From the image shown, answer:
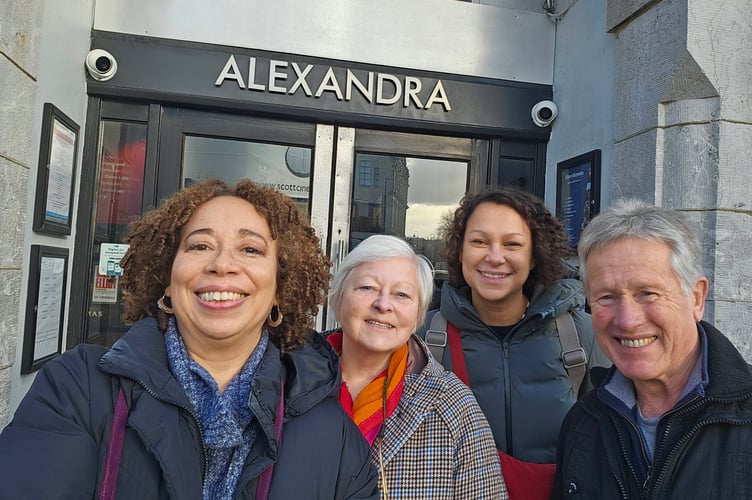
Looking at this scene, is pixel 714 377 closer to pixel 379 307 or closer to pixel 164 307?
pixel 379 307

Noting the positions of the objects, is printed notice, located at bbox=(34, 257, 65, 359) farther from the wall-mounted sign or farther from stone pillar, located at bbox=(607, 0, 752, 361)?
stone pillar, located at bbox=(607, 0, 752, 361)

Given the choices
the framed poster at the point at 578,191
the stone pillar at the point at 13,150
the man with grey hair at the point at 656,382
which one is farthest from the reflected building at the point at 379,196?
the man with grey hair at the point at 656,382

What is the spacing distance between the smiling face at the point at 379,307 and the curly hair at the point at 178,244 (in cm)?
18

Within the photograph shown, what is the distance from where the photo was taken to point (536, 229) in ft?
7.63

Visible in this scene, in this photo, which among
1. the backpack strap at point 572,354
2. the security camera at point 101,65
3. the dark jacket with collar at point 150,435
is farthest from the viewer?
the security camera at point 101,65

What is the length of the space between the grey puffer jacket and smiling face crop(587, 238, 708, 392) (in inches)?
22.3

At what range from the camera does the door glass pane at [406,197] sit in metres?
4.43

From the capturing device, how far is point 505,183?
4.59m

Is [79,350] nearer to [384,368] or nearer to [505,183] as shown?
[384,368]

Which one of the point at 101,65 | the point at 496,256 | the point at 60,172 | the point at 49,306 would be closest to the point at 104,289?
the point at 49,306

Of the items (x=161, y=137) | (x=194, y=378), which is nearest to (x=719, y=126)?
(x=194, y=378)

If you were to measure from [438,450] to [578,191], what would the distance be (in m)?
3.00

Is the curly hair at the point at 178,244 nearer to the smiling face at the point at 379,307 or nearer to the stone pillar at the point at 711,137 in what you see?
the smiling face at the point at 379,307

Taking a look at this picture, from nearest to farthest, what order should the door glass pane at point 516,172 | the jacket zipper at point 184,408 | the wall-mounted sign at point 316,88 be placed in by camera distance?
the jacket zipper at point 184,408 < the wall-mounted sign at point 316,88 < the door glass pane at point 516,172
